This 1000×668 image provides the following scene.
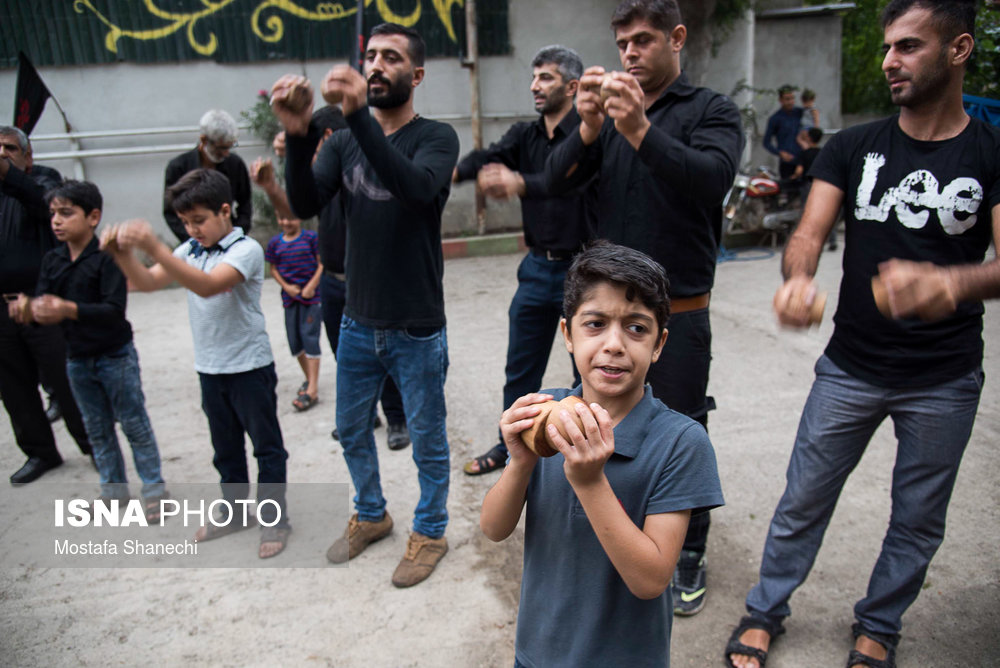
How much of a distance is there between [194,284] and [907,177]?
2.59 meters

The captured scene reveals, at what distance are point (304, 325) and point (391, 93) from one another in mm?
2400

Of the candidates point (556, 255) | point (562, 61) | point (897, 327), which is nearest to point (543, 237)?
Answer: point (556, 255)

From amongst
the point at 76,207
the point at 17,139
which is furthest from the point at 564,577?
the point at 17,139

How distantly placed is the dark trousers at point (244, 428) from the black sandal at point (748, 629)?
2.06 meters

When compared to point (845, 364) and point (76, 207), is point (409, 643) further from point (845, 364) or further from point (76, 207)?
point (76, 207)

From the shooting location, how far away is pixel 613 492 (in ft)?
4.85

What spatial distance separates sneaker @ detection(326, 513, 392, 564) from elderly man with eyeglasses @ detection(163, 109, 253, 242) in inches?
75.6

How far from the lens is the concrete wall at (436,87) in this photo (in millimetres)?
8664

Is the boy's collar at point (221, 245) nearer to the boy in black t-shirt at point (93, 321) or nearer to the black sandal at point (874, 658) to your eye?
the boy in black t-shirt at point (93, 321)

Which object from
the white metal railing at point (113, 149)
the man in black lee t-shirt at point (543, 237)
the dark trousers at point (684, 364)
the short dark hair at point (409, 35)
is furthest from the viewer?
the white metal railing at point (113, 149)

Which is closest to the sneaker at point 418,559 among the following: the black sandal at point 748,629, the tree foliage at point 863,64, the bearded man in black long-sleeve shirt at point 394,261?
the bearded man in black long-sleeve shirt at point 394,261

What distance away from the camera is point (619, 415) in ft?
5.26

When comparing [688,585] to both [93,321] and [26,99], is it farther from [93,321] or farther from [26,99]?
[26,99]

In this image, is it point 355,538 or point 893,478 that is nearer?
point 893,478
